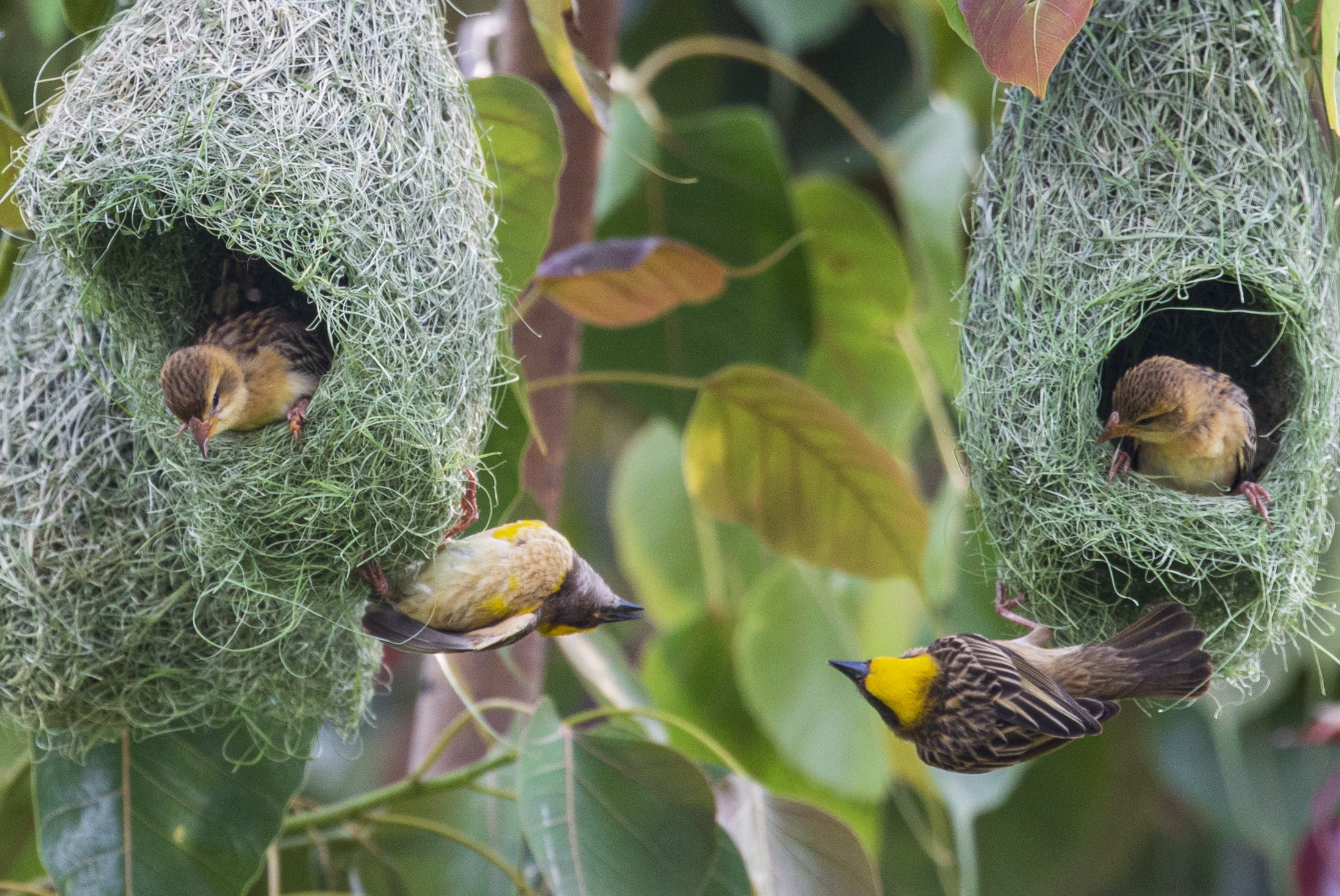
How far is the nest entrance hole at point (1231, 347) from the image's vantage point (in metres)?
1.65

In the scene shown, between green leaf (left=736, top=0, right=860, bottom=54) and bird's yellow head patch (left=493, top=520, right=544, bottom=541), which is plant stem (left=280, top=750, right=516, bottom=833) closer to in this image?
bird's yellow head patch (left=493, top=520, right=544, bottom=541)

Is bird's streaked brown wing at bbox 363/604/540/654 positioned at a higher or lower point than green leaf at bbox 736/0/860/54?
lower

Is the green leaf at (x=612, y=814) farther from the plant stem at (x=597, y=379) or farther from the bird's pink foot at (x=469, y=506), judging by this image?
the plant stem at (x=597, y=379)

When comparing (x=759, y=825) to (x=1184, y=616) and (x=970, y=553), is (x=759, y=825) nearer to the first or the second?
(x=970, y=553)

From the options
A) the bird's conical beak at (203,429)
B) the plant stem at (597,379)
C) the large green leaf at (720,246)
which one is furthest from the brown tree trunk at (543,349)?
the bird's conical beak at (203,429)

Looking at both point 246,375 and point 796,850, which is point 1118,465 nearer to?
point 796,850

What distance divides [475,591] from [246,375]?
33cm

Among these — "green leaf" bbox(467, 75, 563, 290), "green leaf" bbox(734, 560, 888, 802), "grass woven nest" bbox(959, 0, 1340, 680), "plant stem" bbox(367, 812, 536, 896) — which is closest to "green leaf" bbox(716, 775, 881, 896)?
"plant stem" bbox(367, 812, 536, 896)

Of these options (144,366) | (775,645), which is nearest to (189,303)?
(144,366)

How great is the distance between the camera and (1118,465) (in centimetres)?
153

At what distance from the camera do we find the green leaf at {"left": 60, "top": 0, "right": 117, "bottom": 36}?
1.67 m

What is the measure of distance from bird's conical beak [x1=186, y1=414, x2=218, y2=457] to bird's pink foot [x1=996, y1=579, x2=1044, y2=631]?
93 cm

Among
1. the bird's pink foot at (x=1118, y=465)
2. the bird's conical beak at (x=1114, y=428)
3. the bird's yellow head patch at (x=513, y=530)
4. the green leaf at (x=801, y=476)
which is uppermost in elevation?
the bird's conical beak at (x=1114, y=428)

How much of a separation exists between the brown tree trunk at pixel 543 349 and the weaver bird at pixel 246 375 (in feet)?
2.47
